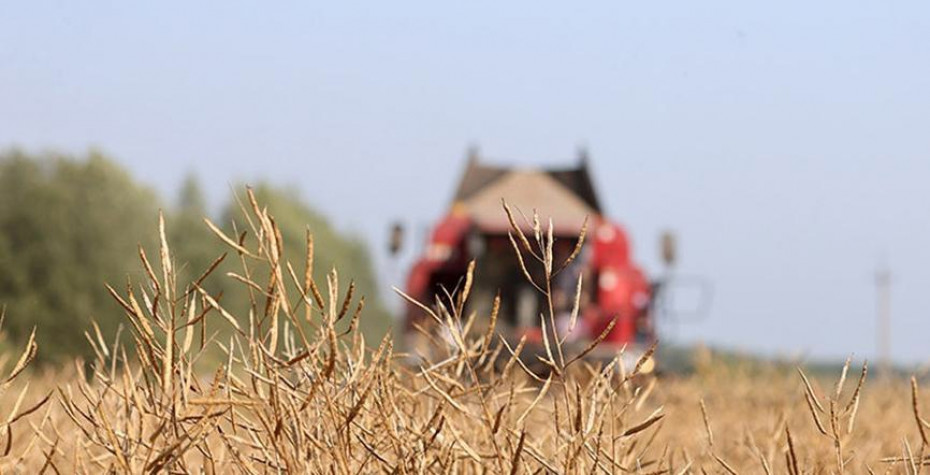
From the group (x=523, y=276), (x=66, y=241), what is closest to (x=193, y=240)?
(x=66, y=241)

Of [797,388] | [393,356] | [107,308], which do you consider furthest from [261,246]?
[107,308]

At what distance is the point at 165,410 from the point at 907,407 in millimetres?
5995

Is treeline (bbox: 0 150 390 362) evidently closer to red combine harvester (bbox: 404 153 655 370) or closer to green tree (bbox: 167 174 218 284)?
green tree (bbox: 167 174 218 284)

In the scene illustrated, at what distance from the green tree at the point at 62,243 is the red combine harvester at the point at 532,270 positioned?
1058cm

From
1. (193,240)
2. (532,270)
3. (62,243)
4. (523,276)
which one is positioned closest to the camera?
(532,270)

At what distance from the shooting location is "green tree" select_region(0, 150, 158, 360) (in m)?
26.5

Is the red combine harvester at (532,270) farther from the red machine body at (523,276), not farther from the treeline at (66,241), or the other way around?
the treeline at (66,241)

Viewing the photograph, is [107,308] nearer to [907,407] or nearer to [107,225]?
[107,225]

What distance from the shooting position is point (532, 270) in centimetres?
1614

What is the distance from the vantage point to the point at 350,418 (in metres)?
2.05

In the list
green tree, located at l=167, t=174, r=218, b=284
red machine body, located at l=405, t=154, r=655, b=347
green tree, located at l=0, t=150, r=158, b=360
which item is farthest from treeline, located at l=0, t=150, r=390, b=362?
red machine body, located at l=405, t=154, r=655, b=347

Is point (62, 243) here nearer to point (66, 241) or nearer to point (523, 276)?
point (66, 241)

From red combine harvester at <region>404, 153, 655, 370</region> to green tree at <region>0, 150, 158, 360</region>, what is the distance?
10584 mm

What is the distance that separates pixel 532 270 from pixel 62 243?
14276 mm
